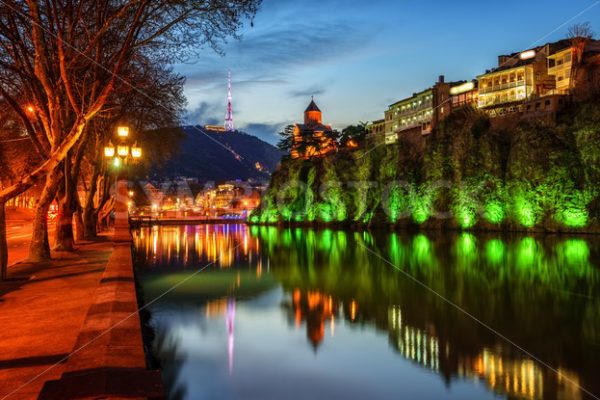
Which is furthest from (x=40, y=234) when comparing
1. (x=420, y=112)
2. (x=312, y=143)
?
(x=312, y=143)

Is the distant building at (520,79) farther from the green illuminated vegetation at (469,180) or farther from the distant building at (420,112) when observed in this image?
the distant building at (420,112)

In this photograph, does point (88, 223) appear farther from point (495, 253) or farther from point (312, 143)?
point (312, 143)

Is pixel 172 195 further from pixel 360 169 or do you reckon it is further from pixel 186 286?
pixel 186 286

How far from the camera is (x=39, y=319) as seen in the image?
9.17m

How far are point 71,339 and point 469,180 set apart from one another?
5220 centimetres

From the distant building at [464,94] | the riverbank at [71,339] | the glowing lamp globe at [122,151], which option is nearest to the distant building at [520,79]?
the distant building at [464,94]

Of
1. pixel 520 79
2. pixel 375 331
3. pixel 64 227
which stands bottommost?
pixel 375 331

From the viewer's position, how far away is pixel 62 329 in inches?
334

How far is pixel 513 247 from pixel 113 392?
113ft

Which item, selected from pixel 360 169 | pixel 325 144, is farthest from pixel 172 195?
pixel 360 169

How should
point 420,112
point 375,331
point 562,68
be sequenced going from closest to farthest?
point 375,331
point 562,68
point 420,112

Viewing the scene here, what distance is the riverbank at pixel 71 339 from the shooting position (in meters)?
5.09

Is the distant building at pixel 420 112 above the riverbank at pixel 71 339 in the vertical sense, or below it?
above

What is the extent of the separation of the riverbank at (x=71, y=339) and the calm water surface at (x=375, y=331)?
1.73 meters
